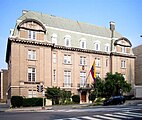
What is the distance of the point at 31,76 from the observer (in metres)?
46.7

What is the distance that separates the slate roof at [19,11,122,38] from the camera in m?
51.6

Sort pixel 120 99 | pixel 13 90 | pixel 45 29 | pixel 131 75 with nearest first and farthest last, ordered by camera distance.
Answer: pixel 120 99, pixel 13 90, pixel 45 29, pixel 131 75

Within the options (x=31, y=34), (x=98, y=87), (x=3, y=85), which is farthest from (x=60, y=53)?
(x=3, y=85)

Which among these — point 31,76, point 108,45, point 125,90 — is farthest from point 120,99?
point 108,45

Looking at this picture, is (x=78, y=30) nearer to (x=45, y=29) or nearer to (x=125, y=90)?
(x=45, y=29)

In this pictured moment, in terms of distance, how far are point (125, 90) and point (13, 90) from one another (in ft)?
75.2

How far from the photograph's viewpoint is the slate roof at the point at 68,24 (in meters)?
51.6

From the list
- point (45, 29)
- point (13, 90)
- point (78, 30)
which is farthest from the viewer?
point (78, 30)

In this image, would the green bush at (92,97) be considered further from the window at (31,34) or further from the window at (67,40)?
the window at (31,34)

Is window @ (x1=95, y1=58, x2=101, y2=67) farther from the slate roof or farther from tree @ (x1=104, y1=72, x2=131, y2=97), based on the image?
the slate roof

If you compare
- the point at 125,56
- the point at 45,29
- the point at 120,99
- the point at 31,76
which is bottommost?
the point at 120,99

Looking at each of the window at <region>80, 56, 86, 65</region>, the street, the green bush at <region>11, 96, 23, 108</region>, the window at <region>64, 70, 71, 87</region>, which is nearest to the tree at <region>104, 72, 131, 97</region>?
the window at <region>80, 56, 86, 65</region>

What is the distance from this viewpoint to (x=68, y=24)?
56625mm

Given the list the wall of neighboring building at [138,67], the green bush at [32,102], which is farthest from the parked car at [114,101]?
the wall of neighboring building at [138,67]
